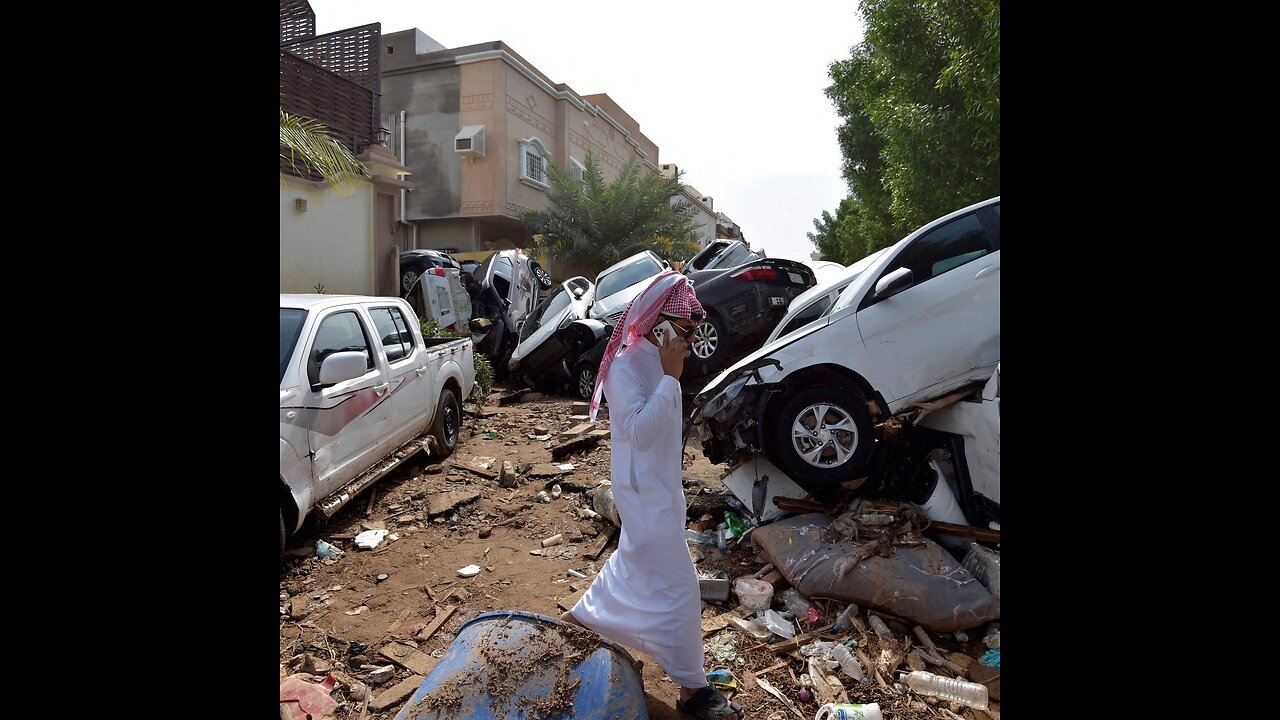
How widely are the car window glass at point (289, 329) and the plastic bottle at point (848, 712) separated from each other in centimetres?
380

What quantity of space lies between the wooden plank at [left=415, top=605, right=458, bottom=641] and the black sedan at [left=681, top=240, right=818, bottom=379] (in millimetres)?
5029

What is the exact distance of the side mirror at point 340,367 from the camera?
447cm

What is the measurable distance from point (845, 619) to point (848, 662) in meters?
0.39

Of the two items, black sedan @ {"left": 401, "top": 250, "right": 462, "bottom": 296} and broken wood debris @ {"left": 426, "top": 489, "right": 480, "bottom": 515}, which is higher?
black sedan @ {"left": 401, "top": 250, "right": 462, "bottom": 296}

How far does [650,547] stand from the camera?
2721mm

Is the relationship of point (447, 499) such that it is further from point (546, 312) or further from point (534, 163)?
point (534, 163)

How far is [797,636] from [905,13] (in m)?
11.3

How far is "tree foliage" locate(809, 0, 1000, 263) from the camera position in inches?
353

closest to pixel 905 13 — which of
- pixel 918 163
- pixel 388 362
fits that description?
pixel 918 163

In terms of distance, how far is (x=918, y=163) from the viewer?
36.1 feet

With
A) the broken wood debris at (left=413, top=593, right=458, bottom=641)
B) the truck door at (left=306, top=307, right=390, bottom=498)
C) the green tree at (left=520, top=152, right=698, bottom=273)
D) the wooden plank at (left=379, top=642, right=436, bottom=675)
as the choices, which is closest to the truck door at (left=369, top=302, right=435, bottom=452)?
the truck door at (left=306, top=307, right=390, bottom=498)

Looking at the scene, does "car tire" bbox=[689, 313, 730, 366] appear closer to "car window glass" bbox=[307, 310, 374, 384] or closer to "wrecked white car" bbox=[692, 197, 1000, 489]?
"wrecked white car" bbox=[692, 197, 1000, 489]
